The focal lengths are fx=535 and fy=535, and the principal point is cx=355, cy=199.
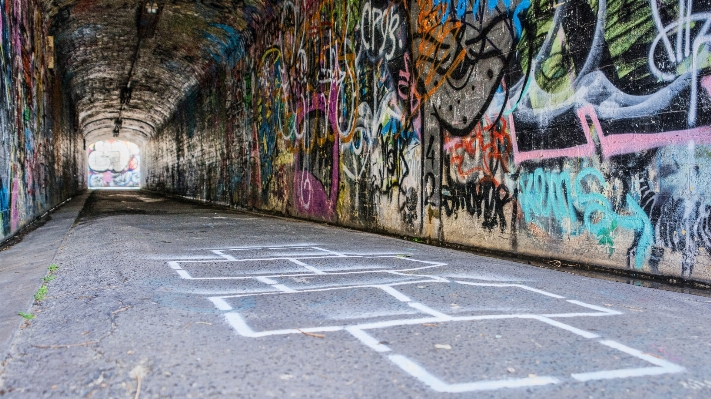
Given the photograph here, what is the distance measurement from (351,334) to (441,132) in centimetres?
431

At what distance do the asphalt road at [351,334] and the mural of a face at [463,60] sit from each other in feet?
6.87

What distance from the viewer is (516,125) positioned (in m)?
5.45

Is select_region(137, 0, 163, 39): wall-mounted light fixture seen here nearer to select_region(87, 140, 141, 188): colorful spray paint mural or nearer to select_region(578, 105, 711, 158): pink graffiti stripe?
select_region(578, 105, 711, 158): pink graffiti stripe

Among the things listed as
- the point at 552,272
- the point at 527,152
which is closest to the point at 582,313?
the point at 552,272

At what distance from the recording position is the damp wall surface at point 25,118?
6785mm

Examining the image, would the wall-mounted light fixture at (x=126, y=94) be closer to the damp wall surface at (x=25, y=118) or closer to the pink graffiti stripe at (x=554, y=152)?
the damp wall surface at (x=25, y=118)

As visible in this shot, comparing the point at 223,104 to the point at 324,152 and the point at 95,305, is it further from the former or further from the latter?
the point at 95,305

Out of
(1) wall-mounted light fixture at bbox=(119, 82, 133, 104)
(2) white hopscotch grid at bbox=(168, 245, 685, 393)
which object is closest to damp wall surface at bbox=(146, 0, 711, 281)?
(2) white hopscotch grid at bbox=(168, 245, 685, 393)

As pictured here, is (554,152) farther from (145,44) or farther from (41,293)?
(145,44)

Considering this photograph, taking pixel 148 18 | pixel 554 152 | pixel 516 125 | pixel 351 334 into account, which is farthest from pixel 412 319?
pixel 148 18

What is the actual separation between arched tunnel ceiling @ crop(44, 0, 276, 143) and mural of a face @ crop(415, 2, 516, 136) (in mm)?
5966

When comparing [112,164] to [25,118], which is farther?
[112,164]

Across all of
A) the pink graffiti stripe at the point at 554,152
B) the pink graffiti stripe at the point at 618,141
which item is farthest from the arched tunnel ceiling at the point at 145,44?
the pink graffiti stripe at the point at 618,141

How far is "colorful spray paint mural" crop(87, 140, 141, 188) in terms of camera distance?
54.5 meters
